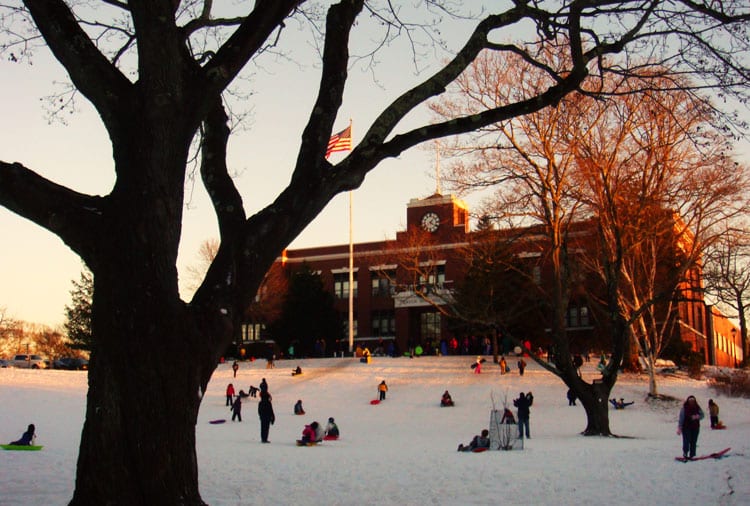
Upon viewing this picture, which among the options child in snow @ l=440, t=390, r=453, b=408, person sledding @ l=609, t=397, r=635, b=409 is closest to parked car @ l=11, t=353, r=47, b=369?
child in snow @ l=440, t=390, r=453, b=408

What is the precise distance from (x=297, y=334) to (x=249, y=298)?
194 feet

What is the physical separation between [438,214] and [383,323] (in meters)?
11.1

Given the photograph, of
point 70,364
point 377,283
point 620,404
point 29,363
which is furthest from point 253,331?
point 620,404

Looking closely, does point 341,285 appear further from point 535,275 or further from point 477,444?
point 477,444

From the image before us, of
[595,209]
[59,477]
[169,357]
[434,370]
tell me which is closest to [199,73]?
[169,357]

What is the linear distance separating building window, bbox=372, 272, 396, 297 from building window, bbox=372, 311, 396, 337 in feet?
6.22

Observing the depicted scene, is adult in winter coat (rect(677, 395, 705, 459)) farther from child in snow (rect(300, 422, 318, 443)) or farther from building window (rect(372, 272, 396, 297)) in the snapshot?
building window (rect(372, 272, 396, 297))

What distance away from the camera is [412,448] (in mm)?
21109

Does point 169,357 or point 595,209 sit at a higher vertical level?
point 595,209

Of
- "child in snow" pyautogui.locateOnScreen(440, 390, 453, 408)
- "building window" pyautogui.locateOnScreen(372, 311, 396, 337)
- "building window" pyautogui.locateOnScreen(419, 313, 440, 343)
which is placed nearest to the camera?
"child in snow" pyautogui.locateOnScreen(440, 390, 453, 408)

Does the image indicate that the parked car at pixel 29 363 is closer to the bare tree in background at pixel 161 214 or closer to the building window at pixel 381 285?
the building window at pixel 381 285

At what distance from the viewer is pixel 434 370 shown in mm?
46219

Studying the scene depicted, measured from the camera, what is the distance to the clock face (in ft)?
227

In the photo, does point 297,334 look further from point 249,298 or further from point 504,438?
point 249,298
